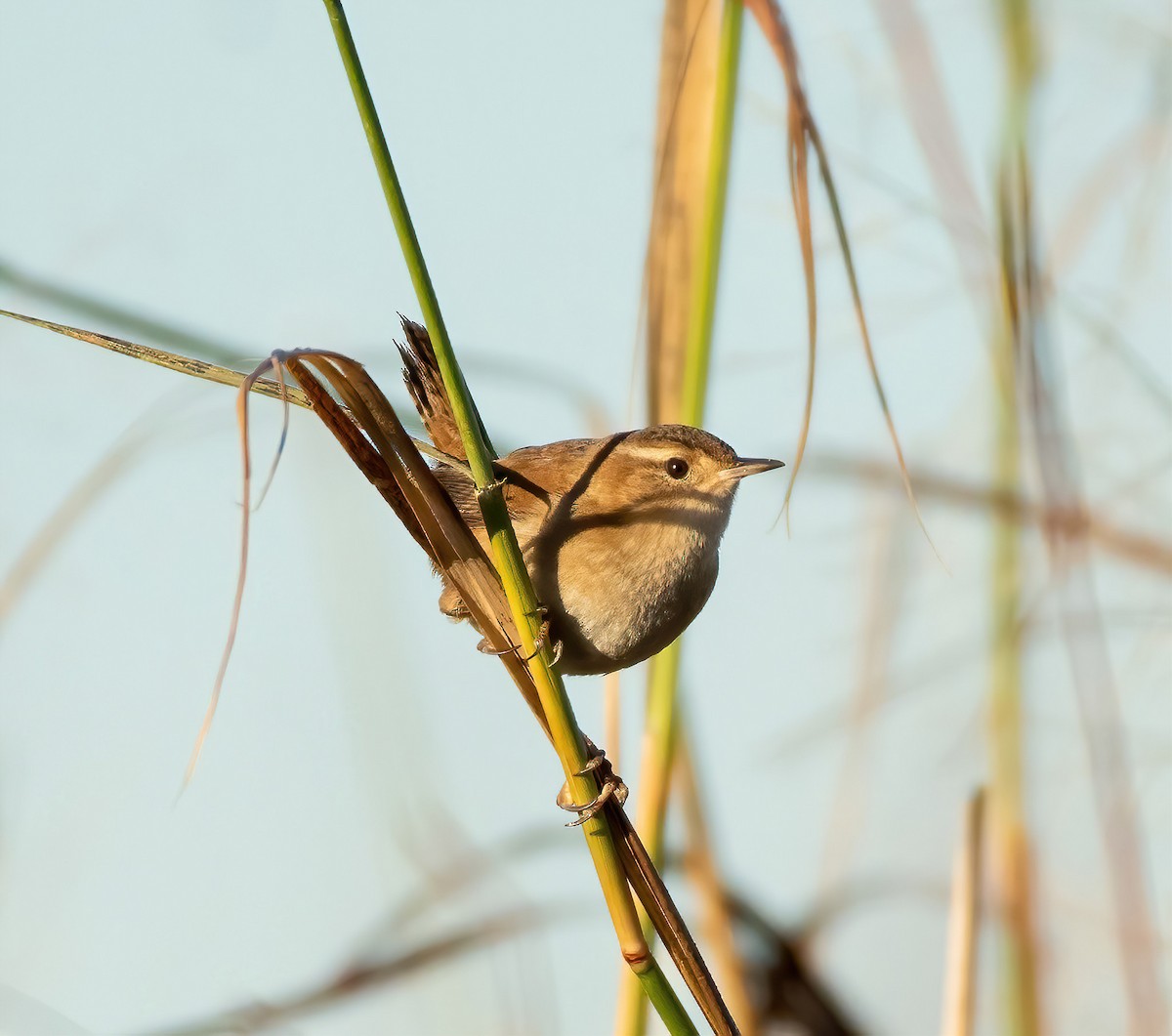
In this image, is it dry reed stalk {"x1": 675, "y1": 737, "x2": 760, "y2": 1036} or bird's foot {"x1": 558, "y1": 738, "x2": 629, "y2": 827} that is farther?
dry reed stalk {"x1": 675, "y1": 737, "x2": 760, "y2": 1036}

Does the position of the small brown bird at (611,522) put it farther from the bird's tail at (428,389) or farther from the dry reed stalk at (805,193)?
the dry reed stalk at (805,193)

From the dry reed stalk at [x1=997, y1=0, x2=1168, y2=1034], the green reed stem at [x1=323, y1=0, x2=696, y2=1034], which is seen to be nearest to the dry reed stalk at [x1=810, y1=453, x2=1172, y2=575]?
the dry reed stalk at [x1=997, y1=0, x2=1168, y2=1034]

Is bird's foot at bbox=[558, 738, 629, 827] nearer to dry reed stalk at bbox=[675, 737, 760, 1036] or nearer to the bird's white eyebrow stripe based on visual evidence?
dry reed stalk at bbox=[675, 737, 760, 1036]

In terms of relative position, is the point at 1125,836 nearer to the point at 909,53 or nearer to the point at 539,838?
the point at 539,838

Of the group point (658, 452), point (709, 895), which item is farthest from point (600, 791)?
point (658, 452)

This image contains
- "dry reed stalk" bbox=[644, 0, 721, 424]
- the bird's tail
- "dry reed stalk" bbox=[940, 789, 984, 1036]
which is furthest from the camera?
the bird's tail

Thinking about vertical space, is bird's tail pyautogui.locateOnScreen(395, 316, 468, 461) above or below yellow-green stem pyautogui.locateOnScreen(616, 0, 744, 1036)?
above

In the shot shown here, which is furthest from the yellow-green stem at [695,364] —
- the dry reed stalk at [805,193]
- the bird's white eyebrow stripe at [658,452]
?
the bird's white eyebrow stripe at [658,452]
